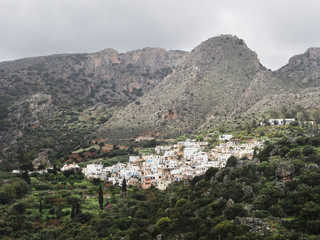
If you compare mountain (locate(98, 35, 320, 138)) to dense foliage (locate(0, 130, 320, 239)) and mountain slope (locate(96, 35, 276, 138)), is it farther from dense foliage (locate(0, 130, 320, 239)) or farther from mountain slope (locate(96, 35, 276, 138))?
dense foliage (locate(0, 130, 320, 239))

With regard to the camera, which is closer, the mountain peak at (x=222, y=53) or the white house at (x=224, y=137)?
the white house at (x=224, y=137)

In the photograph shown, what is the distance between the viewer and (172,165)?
206ft

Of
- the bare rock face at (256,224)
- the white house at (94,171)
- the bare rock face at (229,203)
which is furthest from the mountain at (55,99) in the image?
the bare rock face at (256,224)

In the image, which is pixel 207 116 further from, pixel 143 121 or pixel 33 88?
pixel 33 88

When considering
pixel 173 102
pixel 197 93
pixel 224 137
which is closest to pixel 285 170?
pixel 224 137

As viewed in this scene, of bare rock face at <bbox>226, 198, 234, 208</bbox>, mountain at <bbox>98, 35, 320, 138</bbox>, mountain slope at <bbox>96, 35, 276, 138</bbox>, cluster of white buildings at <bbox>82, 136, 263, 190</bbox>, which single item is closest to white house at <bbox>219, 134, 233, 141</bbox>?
cluster of white buildings at <bbox>82, 136, 263, 190</bbox>

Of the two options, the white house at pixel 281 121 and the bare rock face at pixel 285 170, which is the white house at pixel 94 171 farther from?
the white house at pixel 281 121

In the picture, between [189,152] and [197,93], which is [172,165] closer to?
[189,152]

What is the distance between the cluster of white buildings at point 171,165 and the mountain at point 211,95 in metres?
25.3

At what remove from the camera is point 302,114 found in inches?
2936

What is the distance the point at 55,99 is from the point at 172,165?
96.9 m

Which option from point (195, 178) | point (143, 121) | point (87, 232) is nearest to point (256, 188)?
point (195, 178)

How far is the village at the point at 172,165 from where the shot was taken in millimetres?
57250

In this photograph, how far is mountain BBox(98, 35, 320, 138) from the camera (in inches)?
3807
